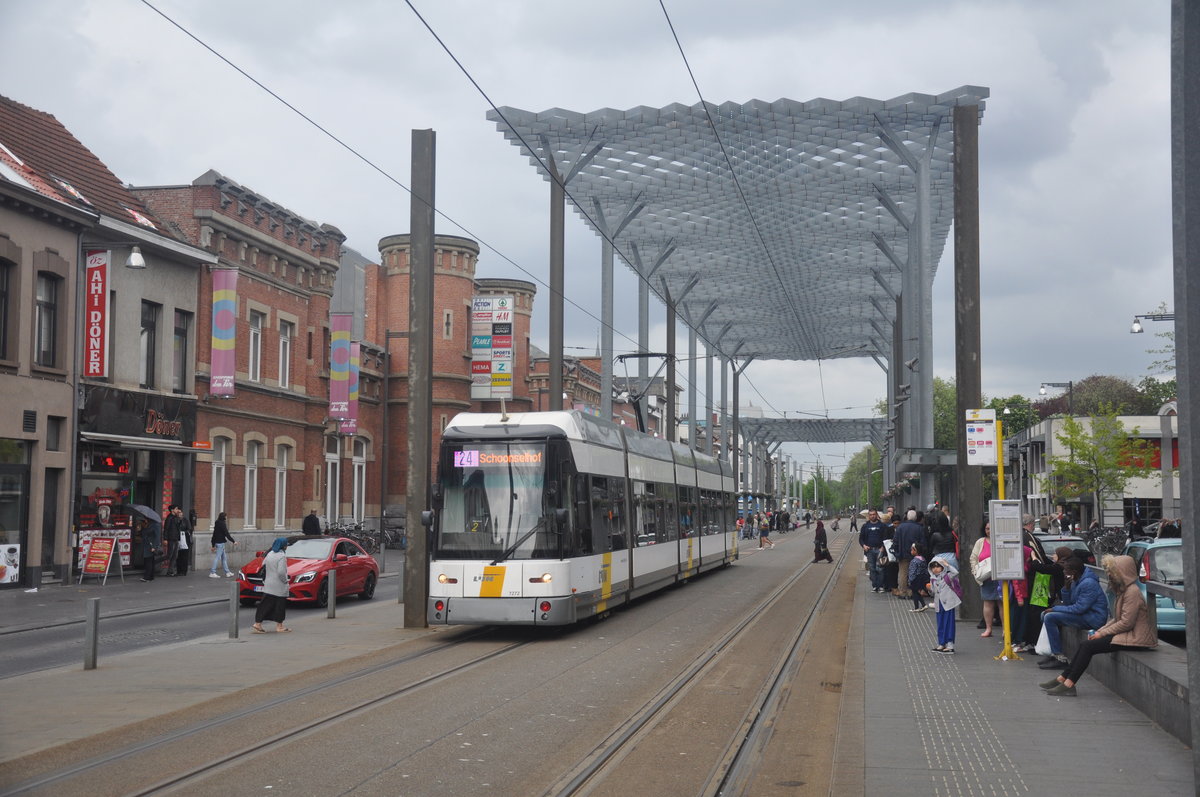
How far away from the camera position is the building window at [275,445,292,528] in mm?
38656

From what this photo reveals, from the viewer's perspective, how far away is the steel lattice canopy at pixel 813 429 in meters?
105

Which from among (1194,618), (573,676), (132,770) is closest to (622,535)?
(573,676)

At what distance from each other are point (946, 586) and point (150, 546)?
21.0 metres

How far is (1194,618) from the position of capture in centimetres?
695

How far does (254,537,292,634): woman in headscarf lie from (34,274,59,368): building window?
12.3m

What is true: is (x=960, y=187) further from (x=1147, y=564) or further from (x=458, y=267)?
(x=458, y=267)

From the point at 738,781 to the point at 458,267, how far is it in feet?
152

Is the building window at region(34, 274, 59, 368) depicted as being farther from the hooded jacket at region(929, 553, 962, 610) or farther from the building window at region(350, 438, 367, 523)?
the hooded jacket at region(929, 553, 962, 610)

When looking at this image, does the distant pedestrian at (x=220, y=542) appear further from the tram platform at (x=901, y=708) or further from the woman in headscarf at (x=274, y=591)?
the woman in headscarf at (x=274, y=591)

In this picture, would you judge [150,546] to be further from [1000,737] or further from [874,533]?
[1000,737]

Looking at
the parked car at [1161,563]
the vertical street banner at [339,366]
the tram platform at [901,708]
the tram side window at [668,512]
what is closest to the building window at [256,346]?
the vertical street banner at [339,366]

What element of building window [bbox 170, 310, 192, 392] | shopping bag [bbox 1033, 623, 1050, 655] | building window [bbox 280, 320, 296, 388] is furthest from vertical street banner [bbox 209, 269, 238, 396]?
shopping bag [bbox 1033, 623, 1050, 655]

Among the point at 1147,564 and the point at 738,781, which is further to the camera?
the point at 1147,564

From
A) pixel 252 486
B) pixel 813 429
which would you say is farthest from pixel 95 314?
pixel 813 429
